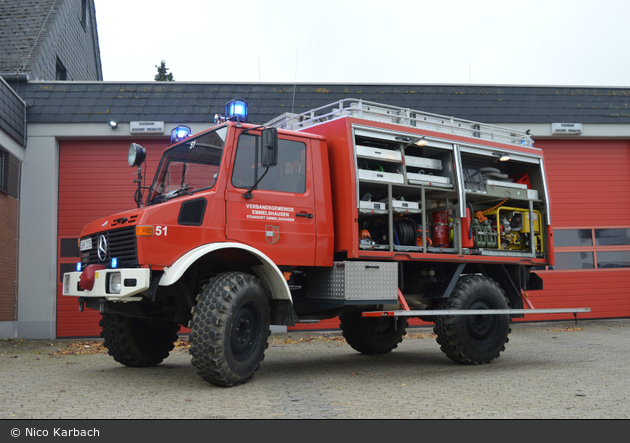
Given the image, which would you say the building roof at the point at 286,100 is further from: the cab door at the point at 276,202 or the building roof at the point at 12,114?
the cab door at the point at 276,202

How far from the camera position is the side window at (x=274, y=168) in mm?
6703

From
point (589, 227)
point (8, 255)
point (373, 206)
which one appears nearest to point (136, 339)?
point (373, 206)

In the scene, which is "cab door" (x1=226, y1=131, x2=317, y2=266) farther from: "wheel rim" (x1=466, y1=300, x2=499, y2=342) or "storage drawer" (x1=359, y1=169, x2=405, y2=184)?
"wheel rim" (x1=466, y1=300, x2=499, y2=342)

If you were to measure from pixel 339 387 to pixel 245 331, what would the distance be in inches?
47.7

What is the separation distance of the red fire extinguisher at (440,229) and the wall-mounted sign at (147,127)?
24.5ft

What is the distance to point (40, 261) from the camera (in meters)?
12.8

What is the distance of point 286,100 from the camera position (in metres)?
13.8

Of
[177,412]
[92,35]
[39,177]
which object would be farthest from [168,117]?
[92,35]

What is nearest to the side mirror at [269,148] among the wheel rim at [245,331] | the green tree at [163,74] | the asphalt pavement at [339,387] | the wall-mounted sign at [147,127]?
the wheel rim at [245,331]

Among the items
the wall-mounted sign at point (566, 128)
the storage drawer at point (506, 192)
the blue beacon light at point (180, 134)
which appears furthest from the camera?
the wall-mounted sign at point (566, 128)

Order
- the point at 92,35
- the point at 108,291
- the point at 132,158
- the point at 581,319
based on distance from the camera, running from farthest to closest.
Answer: the point at 92,35
the point at 581,319
the point at 132,158
the point at 108,291

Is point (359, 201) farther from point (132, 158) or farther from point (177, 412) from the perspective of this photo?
point (177, 412)

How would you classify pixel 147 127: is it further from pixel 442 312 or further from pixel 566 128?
pixel 566 128

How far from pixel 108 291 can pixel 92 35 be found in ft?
62.3
